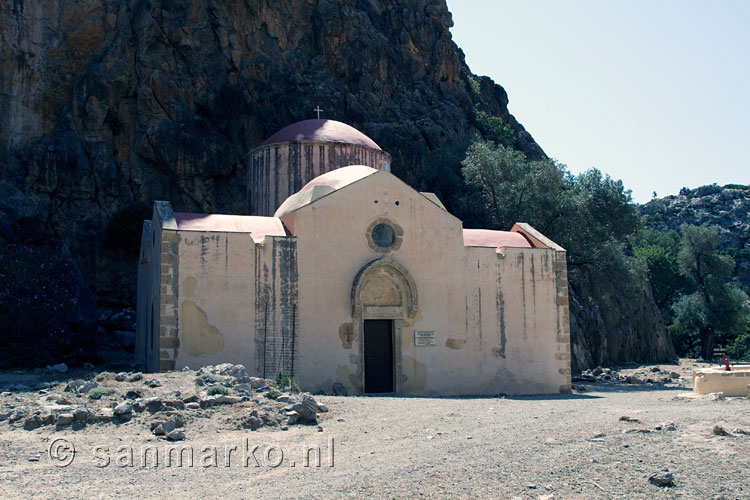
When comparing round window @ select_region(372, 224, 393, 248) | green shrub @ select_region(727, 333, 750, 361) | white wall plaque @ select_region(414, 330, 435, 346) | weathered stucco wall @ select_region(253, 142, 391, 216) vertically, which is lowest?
green shrub @ select_region(727, 333, 750, 361)

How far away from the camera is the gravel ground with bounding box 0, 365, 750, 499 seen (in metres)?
7.70

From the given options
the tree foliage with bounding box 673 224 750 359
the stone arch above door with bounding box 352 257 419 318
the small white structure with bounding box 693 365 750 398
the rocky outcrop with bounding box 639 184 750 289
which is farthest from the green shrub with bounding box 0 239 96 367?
the rocky outcrop with bounding box 639 184 750 289

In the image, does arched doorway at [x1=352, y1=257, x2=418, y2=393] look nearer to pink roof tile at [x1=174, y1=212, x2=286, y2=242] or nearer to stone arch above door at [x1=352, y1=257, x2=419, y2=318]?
stone arch above door at [x1=352, y1=257, x2=419, y2=318]

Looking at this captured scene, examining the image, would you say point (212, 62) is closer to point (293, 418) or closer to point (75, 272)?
point (75, 272)

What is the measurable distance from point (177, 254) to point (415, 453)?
8.87 m

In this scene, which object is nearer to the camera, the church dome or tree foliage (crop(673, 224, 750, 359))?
the church dome

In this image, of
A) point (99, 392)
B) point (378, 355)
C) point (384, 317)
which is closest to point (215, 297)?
point (384, 317)

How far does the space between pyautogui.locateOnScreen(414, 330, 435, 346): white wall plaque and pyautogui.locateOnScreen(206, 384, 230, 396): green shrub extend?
6.97 m

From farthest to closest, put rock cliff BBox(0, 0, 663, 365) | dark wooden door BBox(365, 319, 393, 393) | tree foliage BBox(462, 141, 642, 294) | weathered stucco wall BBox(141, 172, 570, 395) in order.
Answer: rock cliff BBox(0, 0, 663, 365) < tree foliage BBox(462, 141, 642, 294) < dark wooden door BBox(365, 319, 393, 393) < weathered stucco wall BBox(141, 172, 570, 395)

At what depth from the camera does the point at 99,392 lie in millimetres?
11430

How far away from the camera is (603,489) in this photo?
25.5 feet

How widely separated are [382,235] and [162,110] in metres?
19.6

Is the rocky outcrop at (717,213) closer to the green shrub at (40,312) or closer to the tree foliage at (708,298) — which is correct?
the tree foliage at (708,298)

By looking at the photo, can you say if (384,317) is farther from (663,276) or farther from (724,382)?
(663,276)
